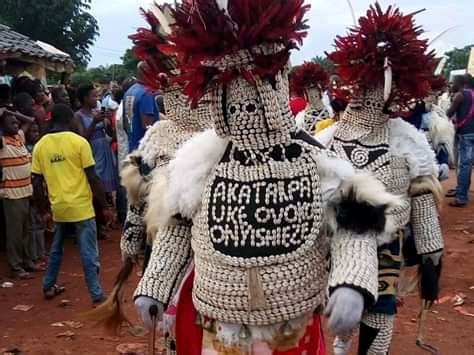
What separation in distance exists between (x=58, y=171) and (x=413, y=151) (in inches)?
126

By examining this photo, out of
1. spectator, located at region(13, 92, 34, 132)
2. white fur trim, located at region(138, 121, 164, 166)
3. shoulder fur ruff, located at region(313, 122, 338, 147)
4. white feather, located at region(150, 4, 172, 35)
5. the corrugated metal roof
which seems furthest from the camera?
the corrugated metal roof

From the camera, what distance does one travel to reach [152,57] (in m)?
4.04

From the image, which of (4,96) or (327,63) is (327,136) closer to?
(327,63)

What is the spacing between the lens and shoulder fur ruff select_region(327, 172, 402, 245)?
96.3 inches

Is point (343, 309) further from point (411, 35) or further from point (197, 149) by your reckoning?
point (411, 35)

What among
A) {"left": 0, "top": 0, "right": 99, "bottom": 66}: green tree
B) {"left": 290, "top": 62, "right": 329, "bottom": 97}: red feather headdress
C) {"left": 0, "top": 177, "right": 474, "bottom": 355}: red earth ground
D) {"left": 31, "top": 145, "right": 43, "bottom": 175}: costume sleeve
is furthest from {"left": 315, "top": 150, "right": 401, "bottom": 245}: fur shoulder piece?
{"left": 0, "top": 0, "right": 99, "bottom": 66}: green tree

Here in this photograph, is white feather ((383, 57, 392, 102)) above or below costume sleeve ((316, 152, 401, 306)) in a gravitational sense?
above

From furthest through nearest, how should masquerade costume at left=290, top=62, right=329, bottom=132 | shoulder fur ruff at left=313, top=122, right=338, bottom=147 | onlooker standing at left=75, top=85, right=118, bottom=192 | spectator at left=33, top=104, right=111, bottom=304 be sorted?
onlooker standing at left=75, top=85, right=118, bottom=192 → masquerade costume at left=290, top=62, right=329, bottom=132 → spectator at left=33, top=104, right=111, bottom=304 → shoulder fur ruff at left=313, top=122, right=338, bottom=147

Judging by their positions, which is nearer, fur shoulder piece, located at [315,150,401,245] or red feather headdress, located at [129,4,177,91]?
fur shoulder piece, located at [315,150,401,245]

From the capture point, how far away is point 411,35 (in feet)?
13.1

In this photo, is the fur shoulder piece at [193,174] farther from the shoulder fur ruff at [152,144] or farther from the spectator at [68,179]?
the spectator at [68,179]

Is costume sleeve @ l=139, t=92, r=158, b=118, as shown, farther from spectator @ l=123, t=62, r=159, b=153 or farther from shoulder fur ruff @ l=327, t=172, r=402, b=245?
shoulder fur ruff @ l=327, t=172, r=402, b=245

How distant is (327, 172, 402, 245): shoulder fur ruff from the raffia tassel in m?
0.32

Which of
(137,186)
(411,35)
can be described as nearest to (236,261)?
(137,186)
